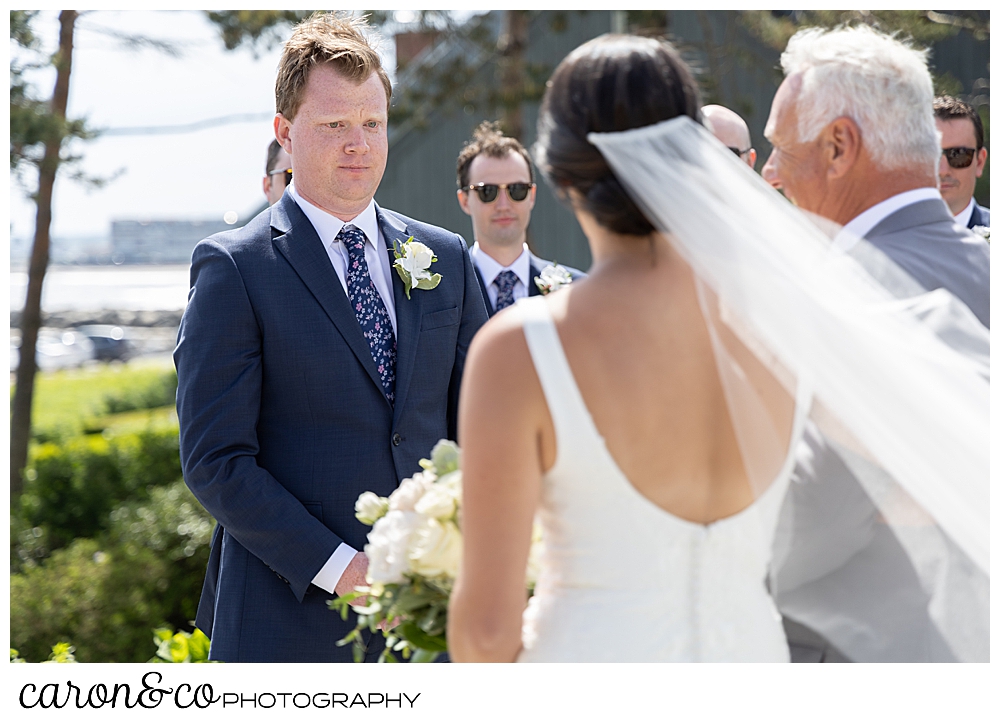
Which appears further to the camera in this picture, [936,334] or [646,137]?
[936,334]

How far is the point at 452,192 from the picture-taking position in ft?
45.0

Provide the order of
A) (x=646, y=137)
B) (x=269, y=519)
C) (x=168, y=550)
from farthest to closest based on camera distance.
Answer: (x=168, y=550) < (x=269, y=519) < (x=646, y=137)

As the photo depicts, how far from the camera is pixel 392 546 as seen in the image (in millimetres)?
1909

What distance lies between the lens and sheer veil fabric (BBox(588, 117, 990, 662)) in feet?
5.80

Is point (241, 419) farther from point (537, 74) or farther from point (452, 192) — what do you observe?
point (452, 192)

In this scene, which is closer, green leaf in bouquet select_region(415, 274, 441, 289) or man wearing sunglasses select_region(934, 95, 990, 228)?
green leaf in bouquet select_region(415, 274, 441, 289)

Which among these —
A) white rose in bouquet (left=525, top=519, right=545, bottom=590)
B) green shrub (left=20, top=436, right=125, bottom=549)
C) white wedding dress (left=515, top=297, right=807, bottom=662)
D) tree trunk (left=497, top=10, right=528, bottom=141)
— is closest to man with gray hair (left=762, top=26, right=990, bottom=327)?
white wedding dress (left=515, top=297, right=807, bottom=662)

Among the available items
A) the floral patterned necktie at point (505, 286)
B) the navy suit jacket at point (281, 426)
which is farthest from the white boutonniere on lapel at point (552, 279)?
the navy suit jacket at point (281, 426)

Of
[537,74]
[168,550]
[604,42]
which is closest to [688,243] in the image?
[604,42]

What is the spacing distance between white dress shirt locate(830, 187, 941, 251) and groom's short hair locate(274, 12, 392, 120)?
4.89ft

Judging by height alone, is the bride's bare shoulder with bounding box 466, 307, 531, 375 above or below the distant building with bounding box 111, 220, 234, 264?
above

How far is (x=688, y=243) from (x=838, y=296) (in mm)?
428

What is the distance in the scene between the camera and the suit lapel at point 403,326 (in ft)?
9.29

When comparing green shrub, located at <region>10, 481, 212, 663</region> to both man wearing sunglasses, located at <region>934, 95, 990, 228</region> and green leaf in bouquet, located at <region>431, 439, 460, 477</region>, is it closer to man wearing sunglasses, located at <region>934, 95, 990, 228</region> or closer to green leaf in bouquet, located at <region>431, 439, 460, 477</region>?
green leaf in bouquet, located at <region>431, 439, 460, 477</region>
